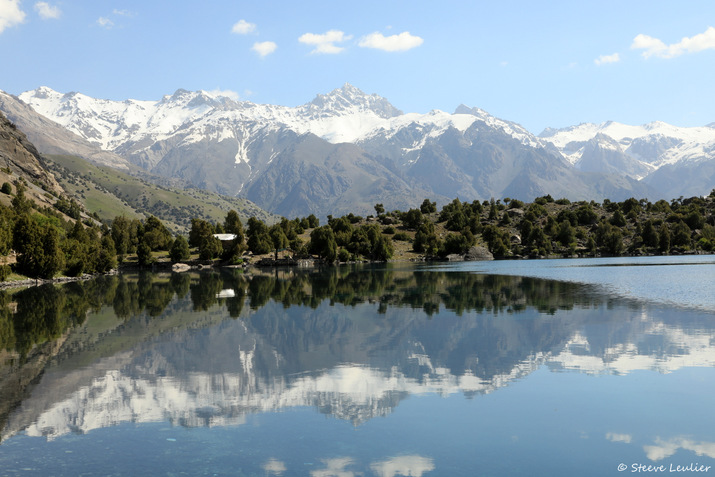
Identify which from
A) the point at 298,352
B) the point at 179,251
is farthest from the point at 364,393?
the point at 179,251

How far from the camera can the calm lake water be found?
19.7 m

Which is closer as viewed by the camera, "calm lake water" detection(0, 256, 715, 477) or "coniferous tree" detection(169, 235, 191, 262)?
"calm lake water" detection(0, 256, 715, 477)

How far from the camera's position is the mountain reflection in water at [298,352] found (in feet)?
86.9

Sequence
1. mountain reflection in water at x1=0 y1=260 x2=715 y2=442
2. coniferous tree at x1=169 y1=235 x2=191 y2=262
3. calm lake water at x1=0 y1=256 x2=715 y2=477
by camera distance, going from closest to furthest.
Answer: calm lake water at x1=0 y1=256 x2=715 y2=477
mountain reflection in water at x1=0 y1=260 x2=715 y2=442
coniferous tree at x1=169 y1=235 x2=191 y2=262

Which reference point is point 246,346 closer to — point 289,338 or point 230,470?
point 289,338

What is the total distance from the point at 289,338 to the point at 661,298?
45.6 metres

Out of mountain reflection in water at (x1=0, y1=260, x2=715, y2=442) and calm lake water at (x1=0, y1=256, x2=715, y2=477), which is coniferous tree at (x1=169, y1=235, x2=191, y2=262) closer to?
mountain reflection in water at (x1=0, y1=260, x2=715, y2=442)

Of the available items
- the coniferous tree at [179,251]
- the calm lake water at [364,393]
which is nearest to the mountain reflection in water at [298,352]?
the calm lake water at [364,393]

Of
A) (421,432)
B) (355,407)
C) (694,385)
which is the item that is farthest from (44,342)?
(694,385)

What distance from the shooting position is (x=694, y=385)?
92.0 ft

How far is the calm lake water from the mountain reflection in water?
164mm

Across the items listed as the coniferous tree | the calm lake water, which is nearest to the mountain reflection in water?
the calm lake water

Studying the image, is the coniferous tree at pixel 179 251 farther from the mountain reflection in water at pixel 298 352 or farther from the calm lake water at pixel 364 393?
the calm lake water at pixel 364 393

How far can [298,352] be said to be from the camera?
3906cm
